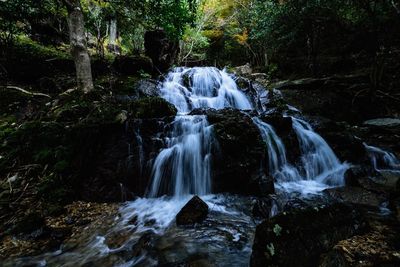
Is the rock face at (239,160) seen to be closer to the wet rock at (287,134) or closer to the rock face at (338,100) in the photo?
the wet rock at (287,134)

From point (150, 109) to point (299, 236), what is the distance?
578 cm

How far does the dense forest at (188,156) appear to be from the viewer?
3635 mm

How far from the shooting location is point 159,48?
1353 centimetres

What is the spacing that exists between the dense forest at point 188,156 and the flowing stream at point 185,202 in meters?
0.03

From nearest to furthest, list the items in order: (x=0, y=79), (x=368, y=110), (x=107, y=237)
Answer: (x=107, y=237) → (x=0, y=79) → (x=368, y=110)

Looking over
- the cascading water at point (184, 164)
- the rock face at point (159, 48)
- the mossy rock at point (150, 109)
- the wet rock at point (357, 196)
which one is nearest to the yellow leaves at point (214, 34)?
the rock face at point (159, 48)

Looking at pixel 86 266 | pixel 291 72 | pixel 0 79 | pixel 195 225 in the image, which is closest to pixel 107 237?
pixel 86 266

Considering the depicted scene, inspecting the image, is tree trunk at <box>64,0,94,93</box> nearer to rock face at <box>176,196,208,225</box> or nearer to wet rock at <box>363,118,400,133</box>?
rock face at <box>176,196,208,225</box>

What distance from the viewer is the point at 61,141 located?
19.4 feet

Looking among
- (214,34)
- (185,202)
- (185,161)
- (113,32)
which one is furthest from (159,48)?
(214,34)

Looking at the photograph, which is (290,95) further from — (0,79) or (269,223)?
(0,79)

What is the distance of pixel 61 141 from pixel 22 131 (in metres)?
0.93

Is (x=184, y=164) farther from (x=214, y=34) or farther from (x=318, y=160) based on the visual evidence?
(x=214, y=34)

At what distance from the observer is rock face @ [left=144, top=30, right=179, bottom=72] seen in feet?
43.9
